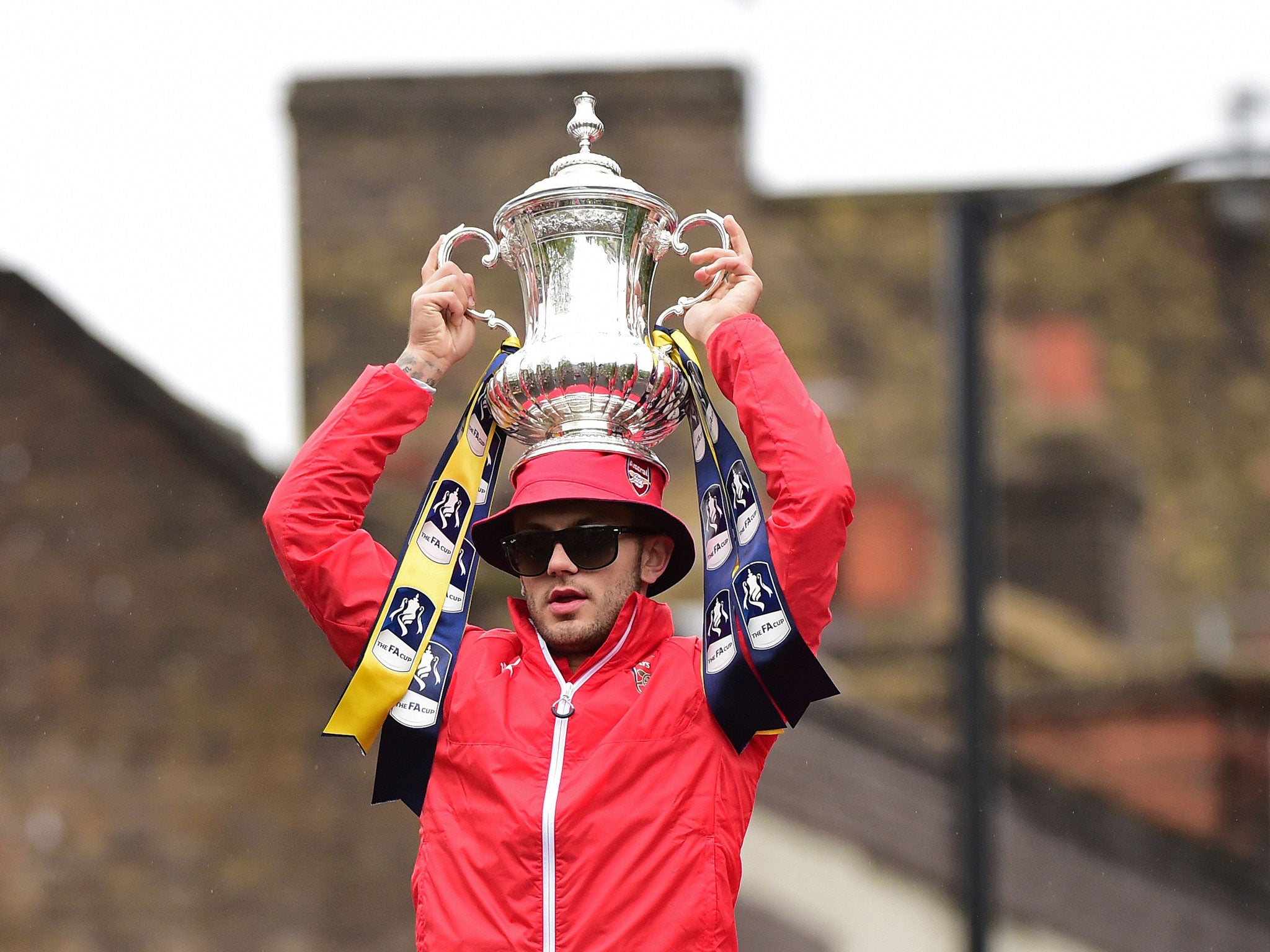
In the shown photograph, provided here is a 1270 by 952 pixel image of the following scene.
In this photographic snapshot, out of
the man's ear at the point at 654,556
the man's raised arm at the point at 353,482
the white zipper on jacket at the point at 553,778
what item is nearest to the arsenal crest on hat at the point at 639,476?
the man's ear at the point at 654,556

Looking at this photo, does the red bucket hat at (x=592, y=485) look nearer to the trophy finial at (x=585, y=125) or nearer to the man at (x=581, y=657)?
the man at (x=581, y=657)

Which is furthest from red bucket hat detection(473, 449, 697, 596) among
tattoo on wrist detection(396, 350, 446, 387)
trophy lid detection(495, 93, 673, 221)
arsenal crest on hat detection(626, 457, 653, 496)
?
trophy lid detection(495, 93, 673, 221)

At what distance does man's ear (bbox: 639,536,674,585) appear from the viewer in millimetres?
2990

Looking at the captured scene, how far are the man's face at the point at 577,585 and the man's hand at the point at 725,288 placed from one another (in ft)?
1.10

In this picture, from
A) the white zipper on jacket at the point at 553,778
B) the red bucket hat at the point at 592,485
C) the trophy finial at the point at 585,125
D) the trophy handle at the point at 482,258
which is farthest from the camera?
the trophy finial at the point at 585,125

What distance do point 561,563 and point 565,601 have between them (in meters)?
0.06

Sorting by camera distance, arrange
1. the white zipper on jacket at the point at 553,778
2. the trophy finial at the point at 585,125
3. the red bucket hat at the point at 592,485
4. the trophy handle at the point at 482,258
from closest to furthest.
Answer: the white zipper on jacket at the point at 553,778, the red bucket hat at the point at 592,485, the trophy handle at the point at 482,258, the trophy finial at the point at 585,125

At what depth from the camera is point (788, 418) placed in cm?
274

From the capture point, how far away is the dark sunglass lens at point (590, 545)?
2.82 metres

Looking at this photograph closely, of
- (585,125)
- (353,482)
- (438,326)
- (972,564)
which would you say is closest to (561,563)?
(353,482)

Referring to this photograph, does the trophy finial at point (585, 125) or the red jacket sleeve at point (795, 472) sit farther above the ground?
the trophy finial at point (585, 125)

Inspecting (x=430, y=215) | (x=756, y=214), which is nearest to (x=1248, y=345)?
(x=756, y=214)

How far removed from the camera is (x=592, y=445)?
2887 mm

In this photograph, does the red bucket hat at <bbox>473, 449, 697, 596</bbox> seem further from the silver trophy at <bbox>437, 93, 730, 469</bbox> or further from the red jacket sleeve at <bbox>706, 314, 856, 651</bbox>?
the red jacket sleeve at <bbox>706, 314, 856, 651</bbox>
